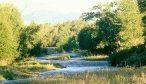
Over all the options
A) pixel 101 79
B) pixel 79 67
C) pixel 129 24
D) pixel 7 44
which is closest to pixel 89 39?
pixel 129 24

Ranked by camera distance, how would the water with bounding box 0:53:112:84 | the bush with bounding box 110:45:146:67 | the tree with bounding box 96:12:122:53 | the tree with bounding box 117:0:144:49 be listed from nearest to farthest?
the water with bounding box 0:53:112:84 → the bush with bounding box 110:45:146:67 → the tree with bounding box 117:0:144:49 → the tree with bounding box 96:12:122:53

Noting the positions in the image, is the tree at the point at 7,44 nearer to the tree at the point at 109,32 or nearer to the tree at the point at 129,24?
the tree at the point at 129,24

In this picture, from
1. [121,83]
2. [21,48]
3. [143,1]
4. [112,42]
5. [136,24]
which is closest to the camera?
[121,83]

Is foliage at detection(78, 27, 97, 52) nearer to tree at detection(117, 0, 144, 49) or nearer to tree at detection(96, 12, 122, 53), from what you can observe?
tree at detection(96, 12, 122, 53)

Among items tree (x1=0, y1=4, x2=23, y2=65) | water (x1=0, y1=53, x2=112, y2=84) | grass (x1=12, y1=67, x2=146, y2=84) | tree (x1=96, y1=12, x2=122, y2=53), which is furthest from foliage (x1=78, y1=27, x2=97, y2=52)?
grass (x1=12, y1=67, x2=146, y2=84)

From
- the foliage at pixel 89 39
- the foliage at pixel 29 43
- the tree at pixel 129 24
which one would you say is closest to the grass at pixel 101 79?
the foliage at pixel 29 43

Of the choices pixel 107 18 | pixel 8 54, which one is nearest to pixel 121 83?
pixel 8 54

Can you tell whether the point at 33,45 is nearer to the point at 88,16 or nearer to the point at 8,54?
the point at 88,16

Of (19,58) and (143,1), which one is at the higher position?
(143,1)

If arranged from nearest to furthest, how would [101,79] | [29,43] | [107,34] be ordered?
1. [101,79]
2. [107,34]
3. [29,43]

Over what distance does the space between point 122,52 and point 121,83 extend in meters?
52.3

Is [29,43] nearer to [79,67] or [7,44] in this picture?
[7,44]

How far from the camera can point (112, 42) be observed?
337 ft

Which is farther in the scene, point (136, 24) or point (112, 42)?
point (112, 42)
